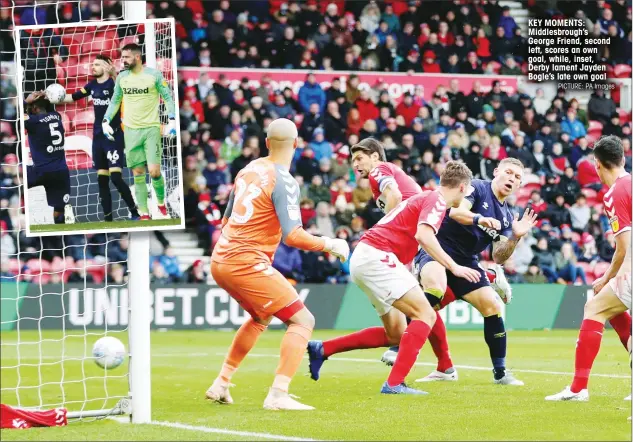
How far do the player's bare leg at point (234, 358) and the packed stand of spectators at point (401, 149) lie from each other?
9.89 metres

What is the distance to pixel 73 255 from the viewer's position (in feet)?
58.3

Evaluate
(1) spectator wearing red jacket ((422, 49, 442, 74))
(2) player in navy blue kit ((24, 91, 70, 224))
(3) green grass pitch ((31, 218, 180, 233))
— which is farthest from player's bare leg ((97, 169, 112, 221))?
(1) spectator wearing red jacket ((422, 49, 442, 74))

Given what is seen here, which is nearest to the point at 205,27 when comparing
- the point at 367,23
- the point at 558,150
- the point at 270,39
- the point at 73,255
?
Result: the point at 270,39

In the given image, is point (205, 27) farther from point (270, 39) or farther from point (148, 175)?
point (148, 175)

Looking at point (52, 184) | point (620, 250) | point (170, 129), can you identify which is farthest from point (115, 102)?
point (620, 250)

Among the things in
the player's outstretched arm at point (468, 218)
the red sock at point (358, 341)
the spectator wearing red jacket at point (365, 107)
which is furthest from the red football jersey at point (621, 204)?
the spectator wearing red jacket at point (365, 107)

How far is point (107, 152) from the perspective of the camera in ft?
23.4

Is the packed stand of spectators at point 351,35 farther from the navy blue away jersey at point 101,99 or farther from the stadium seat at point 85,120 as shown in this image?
the stadium seat at point 85,120

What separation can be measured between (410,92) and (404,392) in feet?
44.9

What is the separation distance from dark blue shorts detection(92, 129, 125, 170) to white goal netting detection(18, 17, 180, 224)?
55 millimetres

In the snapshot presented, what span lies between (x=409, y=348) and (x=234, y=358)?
4.77ft

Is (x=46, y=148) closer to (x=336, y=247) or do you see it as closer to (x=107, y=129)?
(x=107, y=129)

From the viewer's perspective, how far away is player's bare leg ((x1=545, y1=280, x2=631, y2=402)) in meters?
7.91

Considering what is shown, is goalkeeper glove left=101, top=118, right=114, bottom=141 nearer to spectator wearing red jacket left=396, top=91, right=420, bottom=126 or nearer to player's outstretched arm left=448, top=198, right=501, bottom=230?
player's outstretched arm left=448, top=198, right=501, bottom=230
